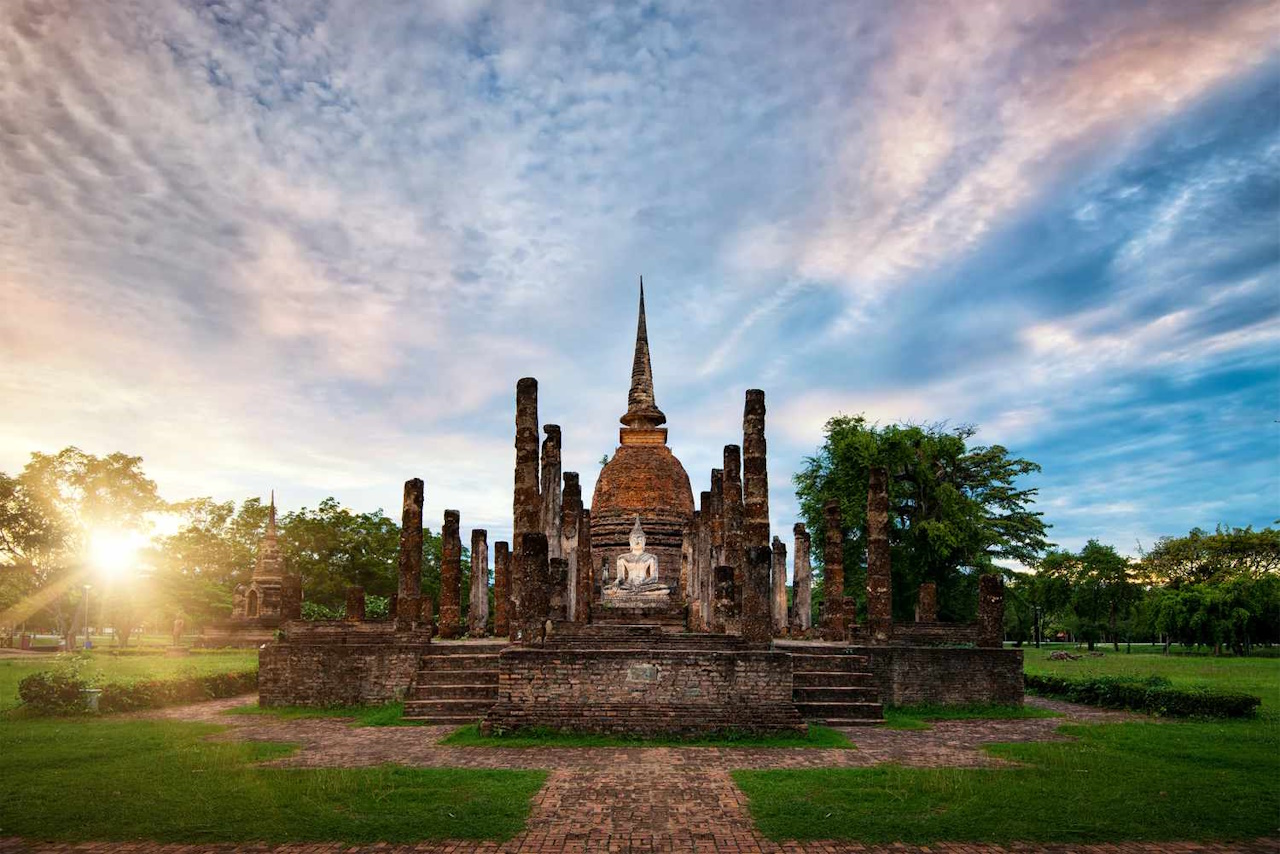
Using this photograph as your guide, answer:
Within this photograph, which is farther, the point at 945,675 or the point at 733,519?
the point at 733,519

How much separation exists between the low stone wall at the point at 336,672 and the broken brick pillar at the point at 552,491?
5212 mm

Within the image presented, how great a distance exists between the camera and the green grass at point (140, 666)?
2063 cm

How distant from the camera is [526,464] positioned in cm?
1911

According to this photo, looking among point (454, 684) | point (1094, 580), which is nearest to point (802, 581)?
point (454, 684)

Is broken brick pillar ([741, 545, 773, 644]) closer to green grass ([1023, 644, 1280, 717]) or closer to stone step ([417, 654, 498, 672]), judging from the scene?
stone step ([417, 654, 498, 672])

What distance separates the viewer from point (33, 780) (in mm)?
10133

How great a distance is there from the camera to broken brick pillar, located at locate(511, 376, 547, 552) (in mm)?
18606

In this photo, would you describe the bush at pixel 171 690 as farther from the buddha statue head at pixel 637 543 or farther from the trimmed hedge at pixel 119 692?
the buddha statue head at pixel 637 543

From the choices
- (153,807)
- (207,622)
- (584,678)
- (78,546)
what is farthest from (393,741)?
(78,546)

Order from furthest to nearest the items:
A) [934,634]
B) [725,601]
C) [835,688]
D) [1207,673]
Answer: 1. [1207,673]
2. [934,634]
3. [725,601]
4. [835,688]

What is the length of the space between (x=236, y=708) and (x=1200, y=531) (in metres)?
54.6

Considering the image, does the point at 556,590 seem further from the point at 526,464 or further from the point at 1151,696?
the point at 1151,696

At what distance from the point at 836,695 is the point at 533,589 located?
6311mm

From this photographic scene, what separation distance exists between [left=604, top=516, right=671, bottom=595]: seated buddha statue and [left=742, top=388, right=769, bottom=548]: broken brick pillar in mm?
7404
